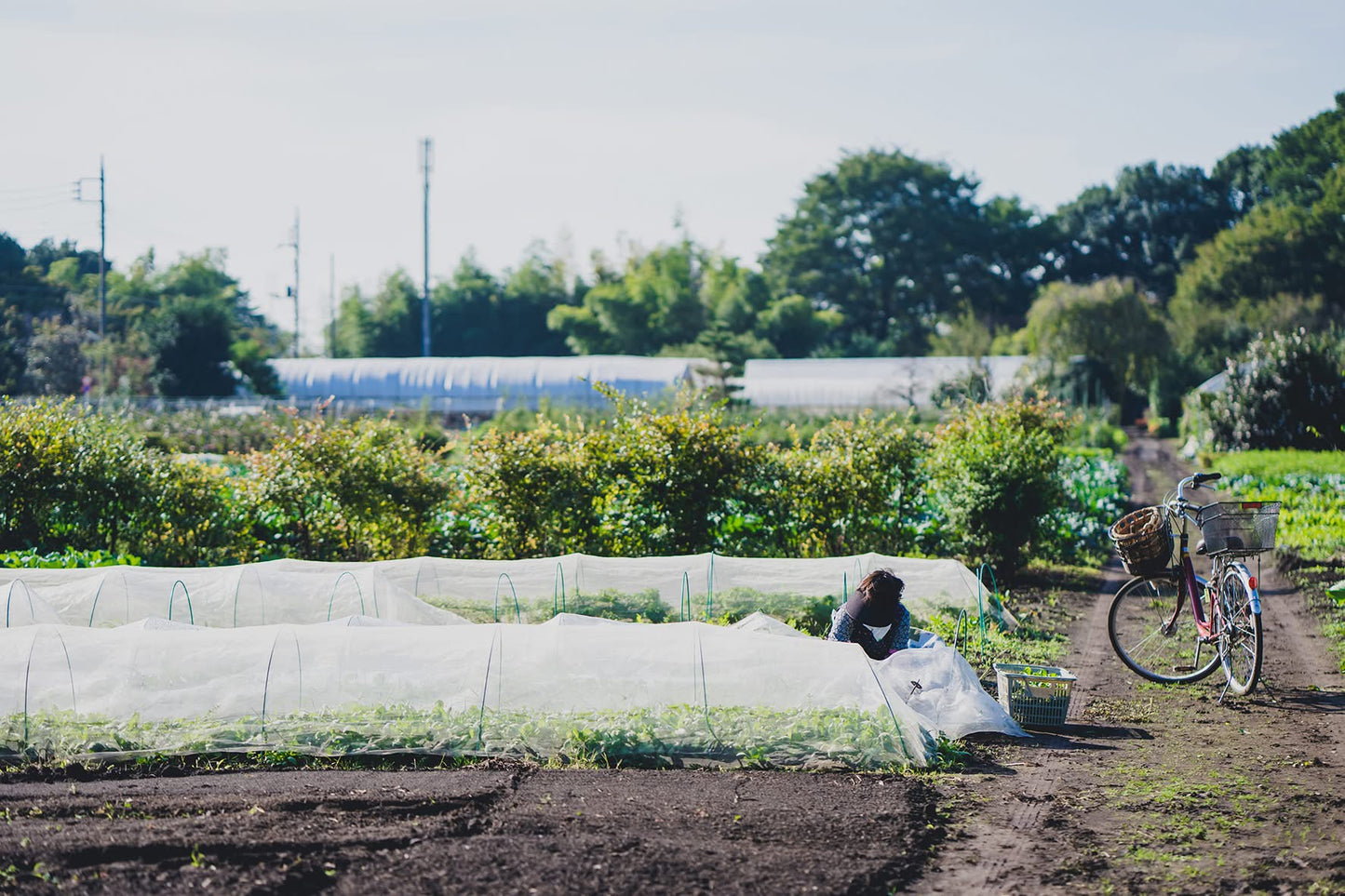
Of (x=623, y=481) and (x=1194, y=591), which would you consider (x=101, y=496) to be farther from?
(x=1194, y=591)

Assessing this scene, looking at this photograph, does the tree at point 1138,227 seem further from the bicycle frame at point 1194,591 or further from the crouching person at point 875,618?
the crouching person at point 875,618

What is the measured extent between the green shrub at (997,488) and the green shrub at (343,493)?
5642 millimetres

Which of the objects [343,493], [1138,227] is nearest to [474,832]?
[343,493]

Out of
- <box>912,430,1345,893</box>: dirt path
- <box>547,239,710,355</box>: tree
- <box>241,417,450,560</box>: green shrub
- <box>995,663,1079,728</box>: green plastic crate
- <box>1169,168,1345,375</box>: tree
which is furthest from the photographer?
<box>547,239,710,355</box>: tree

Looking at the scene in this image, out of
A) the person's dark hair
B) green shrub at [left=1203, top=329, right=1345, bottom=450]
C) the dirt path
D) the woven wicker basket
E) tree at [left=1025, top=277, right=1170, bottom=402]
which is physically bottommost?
the dirt path

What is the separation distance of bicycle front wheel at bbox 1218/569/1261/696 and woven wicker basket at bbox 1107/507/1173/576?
40cm

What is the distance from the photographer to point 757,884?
4.18 meters

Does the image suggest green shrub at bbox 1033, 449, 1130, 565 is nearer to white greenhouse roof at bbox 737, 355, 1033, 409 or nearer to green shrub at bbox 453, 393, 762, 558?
green shrub at bbox 453, 393, 762, 558

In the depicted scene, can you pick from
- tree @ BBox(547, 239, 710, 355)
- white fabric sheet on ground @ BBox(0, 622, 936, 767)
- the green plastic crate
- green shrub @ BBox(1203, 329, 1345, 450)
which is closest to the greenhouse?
white fabric sheet on ground @ BBox(0, 622, 936, 767)

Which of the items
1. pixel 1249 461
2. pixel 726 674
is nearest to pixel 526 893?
pixel 726 674

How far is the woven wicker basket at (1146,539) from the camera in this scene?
7.62 m

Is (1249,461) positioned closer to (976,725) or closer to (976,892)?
(976,725)

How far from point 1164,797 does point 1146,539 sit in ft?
8.53

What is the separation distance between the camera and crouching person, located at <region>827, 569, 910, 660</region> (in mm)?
7164
